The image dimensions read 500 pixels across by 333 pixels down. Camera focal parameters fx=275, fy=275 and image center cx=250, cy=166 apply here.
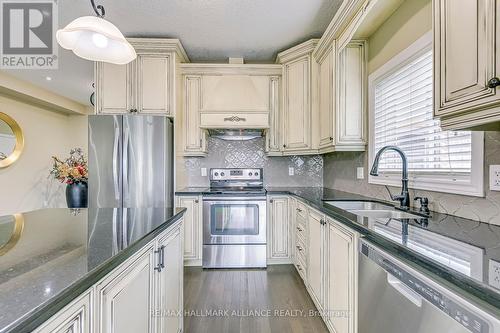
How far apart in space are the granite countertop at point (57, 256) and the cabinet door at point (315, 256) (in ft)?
3.78

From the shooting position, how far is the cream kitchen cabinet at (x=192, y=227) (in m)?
3.20

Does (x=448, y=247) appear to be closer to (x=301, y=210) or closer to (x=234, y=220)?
(x=301, y=210)

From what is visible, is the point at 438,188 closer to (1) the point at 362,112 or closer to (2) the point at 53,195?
(1) the point at 362,112

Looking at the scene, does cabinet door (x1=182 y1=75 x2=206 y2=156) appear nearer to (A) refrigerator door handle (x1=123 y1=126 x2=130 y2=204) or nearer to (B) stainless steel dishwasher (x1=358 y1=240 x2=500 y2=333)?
(A) refrigerator door handle (x1=123 y1=126 x2=130 y2=204)

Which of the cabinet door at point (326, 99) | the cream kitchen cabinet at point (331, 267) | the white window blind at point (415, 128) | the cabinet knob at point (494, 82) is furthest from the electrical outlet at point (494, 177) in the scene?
the cabinet door at point (326, 99)

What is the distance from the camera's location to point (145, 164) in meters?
2.94

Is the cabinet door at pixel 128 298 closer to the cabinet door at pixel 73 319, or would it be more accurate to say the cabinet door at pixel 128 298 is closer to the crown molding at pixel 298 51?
the cabinet door at pixel 73 319

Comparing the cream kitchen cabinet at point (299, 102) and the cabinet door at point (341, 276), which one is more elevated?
the cream kitchen cabinet at point (299, 102)

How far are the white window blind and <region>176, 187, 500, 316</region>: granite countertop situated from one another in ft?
1.09

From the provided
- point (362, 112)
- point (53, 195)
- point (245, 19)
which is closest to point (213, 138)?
point (245, 19)

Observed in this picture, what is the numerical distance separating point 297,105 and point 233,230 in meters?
1.67

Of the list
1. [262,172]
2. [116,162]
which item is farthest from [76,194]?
[262,172]

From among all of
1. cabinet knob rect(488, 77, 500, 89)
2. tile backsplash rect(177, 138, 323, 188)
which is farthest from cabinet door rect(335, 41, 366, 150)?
cabinet knob rect(488, 77, 500, 89)

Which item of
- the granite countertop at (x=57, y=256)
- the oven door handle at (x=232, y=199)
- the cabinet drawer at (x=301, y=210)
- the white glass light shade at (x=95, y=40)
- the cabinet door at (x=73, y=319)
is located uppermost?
the white glass light shade at (x=95, y=40)
